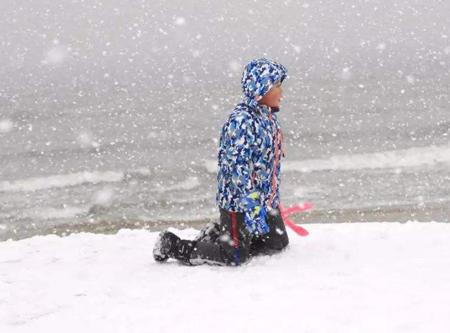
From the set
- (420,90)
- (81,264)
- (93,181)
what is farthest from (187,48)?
(81,264)

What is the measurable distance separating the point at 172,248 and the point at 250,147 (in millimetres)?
1029

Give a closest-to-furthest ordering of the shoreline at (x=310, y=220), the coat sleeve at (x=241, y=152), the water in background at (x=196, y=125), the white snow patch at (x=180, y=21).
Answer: the coat sleeve at (x=241, y=152) → the shoreline at (x=310, y=220) → the water in background at (x=196, y=125) → the white snow patch at (x=180, y=21)

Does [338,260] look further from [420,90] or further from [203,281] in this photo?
[420,90]

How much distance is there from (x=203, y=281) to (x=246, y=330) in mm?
981

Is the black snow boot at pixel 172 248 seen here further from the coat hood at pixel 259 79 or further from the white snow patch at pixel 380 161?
the white snow patch at pixel 380 161

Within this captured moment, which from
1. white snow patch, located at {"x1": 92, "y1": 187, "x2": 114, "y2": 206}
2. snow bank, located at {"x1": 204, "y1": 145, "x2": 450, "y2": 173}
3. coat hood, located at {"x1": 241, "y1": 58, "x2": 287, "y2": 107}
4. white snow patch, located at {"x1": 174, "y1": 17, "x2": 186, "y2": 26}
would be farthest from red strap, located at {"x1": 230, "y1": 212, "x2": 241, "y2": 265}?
white snow patch, located at {"x1": 174, "y1": 17, "x2": 186, "y2": 26}

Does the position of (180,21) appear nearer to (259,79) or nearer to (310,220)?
(310,220)

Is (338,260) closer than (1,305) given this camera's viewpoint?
No

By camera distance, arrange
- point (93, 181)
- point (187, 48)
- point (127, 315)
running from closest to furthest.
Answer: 1. point (127, 315)
2. point (93, 181)
3. point (187, 48)

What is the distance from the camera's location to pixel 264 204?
518cm

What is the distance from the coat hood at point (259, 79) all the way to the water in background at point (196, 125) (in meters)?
4.10

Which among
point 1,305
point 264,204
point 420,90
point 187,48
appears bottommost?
point 1,305

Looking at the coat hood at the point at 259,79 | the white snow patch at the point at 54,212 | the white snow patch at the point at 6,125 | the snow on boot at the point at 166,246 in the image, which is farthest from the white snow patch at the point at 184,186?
the white snow patch at the point at 6,125

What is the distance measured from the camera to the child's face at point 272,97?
502 cm
